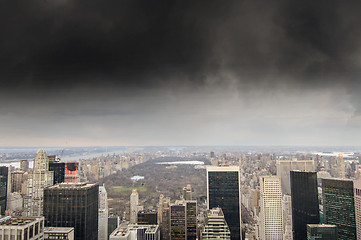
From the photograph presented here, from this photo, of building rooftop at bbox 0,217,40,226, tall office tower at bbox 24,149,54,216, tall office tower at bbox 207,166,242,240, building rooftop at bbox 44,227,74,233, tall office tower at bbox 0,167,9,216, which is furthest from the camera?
tall office tower at bbox 207,166,242,240

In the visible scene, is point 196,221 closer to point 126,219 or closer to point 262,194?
point 126,219

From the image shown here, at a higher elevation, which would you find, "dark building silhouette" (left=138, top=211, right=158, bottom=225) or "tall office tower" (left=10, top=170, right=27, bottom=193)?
"tall office tower" (left=10, top=170, right=27, bottom=193)

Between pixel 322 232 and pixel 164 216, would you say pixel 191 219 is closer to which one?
pixel 164 216

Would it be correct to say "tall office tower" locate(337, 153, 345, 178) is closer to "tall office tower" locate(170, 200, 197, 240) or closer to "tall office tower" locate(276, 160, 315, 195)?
"tall office tower" locate(276, 160, 315, 195)

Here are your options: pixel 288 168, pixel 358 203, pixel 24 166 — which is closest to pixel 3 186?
pixel 24 166

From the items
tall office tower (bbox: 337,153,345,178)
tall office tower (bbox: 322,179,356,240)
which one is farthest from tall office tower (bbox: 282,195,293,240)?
tall office tower (bbox: 337,153,345,178)

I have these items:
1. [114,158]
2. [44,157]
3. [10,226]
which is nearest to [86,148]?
[114,158]

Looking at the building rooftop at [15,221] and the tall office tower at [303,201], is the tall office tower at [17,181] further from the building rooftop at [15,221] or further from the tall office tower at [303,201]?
the tall office tower at [303,201]
